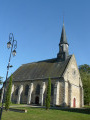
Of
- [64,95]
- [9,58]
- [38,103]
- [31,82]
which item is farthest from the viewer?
[31,82]

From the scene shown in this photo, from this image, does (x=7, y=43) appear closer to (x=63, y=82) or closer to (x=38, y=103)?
(x=63, y=82)

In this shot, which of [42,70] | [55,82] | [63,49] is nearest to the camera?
[55,82]

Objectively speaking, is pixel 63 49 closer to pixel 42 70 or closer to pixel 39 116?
pixel 42 70

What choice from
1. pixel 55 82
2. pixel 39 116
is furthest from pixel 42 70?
pixel 39 116

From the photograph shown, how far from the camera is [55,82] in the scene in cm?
2944

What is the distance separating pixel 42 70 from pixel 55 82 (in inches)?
251

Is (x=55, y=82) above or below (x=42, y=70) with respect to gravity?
below

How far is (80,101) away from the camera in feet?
107

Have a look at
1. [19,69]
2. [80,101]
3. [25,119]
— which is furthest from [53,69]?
[25,119]

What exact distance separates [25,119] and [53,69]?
2158cm

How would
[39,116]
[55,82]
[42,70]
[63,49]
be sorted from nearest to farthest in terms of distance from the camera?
[39,116]
[55,82]
[63,49]
[42,70]

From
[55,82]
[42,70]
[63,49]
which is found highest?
[63,49]

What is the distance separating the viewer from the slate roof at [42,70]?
102 feet

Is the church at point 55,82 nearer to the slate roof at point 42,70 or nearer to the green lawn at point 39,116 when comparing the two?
the slate roof at point 42,70
